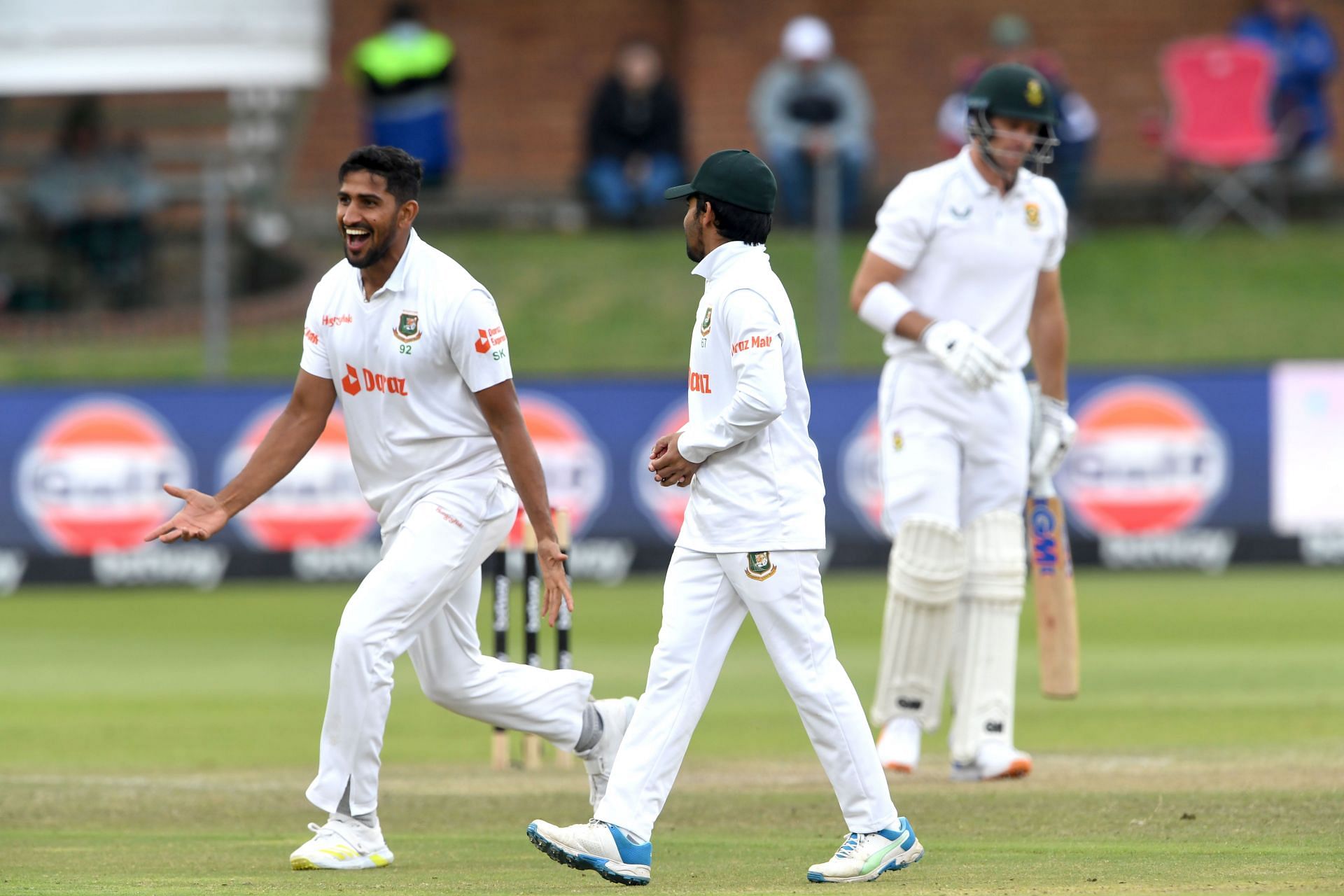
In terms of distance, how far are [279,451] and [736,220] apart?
168cm

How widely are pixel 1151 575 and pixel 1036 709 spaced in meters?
5.91

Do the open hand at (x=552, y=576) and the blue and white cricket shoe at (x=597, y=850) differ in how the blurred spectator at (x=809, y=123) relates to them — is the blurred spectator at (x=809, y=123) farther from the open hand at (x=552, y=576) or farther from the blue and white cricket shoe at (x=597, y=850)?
the blue and white cricket shoe at (x=597, y=850)

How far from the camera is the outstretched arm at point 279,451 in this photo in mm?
6598

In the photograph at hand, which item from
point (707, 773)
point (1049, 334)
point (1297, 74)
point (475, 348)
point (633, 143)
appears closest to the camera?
point (475, 348)

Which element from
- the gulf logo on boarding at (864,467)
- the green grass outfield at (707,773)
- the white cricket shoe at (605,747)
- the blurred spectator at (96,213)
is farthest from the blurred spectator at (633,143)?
the white cricket shoe at (605,747)

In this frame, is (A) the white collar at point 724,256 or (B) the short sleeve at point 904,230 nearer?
(A) the white collar at point 724,256

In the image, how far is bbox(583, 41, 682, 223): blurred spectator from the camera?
1939 centimetres

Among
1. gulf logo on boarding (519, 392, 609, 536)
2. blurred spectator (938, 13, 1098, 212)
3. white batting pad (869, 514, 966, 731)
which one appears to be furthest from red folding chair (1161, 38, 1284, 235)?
white batting pad (869, 514, 966, 731)

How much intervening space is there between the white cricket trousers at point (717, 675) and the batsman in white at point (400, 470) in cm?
52

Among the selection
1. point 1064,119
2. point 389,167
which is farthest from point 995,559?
point 1064,119

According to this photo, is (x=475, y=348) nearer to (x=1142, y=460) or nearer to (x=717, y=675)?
(x=717, y=675)

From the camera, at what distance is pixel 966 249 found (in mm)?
8008

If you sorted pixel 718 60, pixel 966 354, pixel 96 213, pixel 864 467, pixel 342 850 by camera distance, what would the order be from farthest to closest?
pixel 718 60 → pixel 96 213 → pixel 864 467 → pixel 966 354 → pixel 342 850

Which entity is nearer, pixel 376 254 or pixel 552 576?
pixel 552 576
